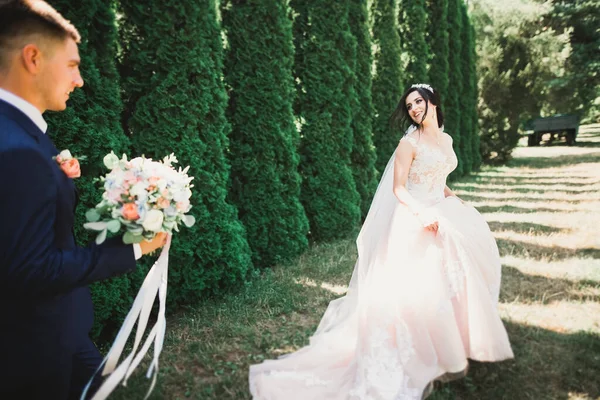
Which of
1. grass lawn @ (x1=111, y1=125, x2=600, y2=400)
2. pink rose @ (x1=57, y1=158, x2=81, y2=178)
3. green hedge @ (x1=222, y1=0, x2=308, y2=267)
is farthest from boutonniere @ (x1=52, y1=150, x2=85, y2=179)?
green hedge @ (x1=222, y1=0, x2=308, y2=267)

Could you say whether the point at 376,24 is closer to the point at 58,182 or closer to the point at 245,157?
the point at 245,157

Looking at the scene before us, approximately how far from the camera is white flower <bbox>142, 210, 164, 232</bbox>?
1.77m

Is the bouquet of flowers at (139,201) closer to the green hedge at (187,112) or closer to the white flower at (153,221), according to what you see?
the white flower at (153,221)

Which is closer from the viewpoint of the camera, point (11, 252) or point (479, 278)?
point (11, 252)

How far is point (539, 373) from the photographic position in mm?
3082

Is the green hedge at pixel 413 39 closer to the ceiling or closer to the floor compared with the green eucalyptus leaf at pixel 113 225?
closer to the ceiling

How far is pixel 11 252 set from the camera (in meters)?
1.41

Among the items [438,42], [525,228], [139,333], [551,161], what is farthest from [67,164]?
[551,161]

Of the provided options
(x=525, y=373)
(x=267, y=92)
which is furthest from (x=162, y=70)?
(x=525, y=373)

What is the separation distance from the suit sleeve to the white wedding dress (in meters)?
1.78

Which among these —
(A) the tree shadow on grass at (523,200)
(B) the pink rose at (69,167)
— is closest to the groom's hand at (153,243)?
(B) the pink rose at (69,167)

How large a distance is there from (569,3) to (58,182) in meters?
25.9

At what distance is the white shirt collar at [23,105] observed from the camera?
158 cm

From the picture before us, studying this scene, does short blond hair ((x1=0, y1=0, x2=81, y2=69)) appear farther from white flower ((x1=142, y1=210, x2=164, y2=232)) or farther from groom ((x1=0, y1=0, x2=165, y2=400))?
white flower ((x1=142, y1=210, x2=164, y2=232))
